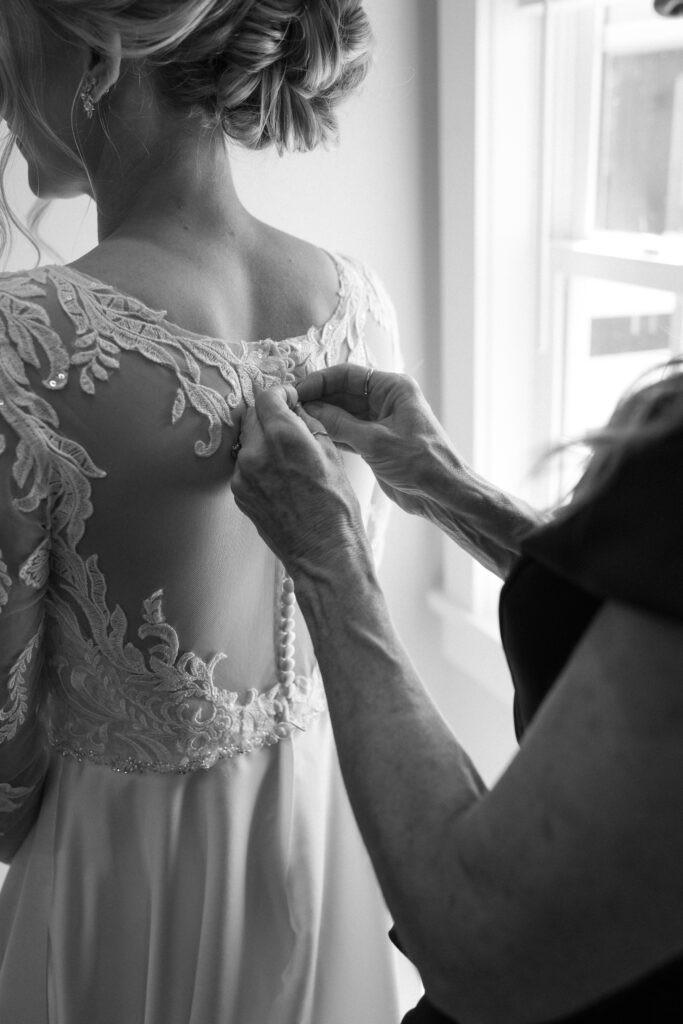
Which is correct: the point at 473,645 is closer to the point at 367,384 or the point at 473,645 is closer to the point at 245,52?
the point at 367,384

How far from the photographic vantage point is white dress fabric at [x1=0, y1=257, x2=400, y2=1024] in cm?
81

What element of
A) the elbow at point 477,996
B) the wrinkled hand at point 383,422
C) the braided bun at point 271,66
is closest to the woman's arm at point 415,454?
the wrinkled hand at point 383,422

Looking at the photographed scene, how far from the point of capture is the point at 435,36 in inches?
69.0

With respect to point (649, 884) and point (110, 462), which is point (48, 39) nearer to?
point (110, 462)

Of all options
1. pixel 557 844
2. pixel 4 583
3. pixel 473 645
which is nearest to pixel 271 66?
pixel 4 583

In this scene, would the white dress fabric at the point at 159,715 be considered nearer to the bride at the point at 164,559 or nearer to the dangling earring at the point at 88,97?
the bride at the point at 164,559

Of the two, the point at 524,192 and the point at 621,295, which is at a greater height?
the point at 524,192

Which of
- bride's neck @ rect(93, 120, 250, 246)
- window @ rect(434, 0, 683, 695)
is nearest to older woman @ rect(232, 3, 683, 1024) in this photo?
bride's neck @ rect(93, 120, 250, 246)

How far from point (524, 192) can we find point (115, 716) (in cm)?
126

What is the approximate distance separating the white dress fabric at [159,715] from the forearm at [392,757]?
0.21 meters

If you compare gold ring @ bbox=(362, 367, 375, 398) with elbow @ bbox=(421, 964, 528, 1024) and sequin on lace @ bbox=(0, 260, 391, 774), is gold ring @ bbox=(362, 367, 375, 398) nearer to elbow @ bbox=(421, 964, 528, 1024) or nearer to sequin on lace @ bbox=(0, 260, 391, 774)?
sequin on lace @ bbox=(0, 260, 391, 774)

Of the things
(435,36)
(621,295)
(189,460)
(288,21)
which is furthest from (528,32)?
(189,460)

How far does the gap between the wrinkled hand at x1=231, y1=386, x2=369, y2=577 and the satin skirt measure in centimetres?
31

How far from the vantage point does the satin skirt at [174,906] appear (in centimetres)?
94
